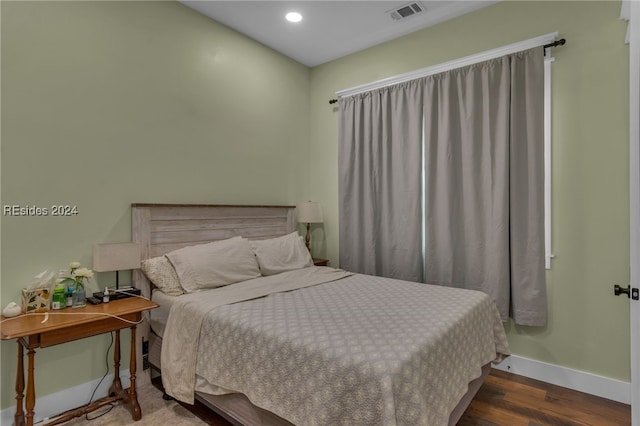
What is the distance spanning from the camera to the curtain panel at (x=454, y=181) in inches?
105

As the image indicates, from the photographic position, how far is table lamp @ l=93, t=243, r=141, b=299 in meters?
2.23

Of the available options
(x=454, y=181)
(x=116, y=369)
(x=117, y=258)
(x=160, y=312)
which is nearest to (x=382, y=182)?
(x=454, y=181)

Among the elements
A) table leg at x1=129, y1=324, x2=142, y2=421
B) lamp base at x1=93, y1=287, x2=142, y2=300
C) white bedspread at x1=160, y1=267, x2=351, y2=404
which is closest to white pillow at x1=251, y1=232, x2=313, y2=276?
white bedspread at x1=160, y1=267, x2=351, y2=404

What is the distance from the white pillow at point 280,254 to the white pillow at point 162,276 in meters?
0.74

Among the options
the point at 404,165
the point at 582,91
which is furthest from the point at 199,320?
Result: the point at 582,91

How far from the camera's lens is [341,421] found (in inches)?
52.9

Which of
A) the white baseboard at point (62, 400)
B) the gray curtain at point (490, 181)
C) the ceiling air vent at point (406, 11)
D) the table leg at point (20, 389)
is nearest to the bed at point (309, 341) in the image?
the white baseboard at point (62, 400)

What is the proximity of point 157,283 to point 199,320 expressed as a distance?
69 cm

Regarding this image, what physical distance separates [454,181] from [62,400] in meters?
3.40

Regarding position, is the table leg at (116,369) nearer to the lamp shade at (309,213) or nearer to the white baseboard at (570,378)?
the lamp shade at (309,213)

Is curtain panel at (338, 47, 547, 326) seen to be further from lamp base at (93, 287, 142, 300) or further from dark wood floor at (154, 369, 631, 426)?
lamp base at (93, 287, 142, 300)

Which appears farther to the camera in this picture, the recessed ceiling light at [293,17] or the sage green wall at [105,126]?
the recessed ceiling light at [293,17]

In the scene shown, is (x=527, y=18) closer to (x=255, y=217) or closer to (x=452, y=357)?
(x=452, y=357)

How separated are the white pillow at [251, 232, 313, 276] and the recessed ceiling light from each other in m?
2.07
